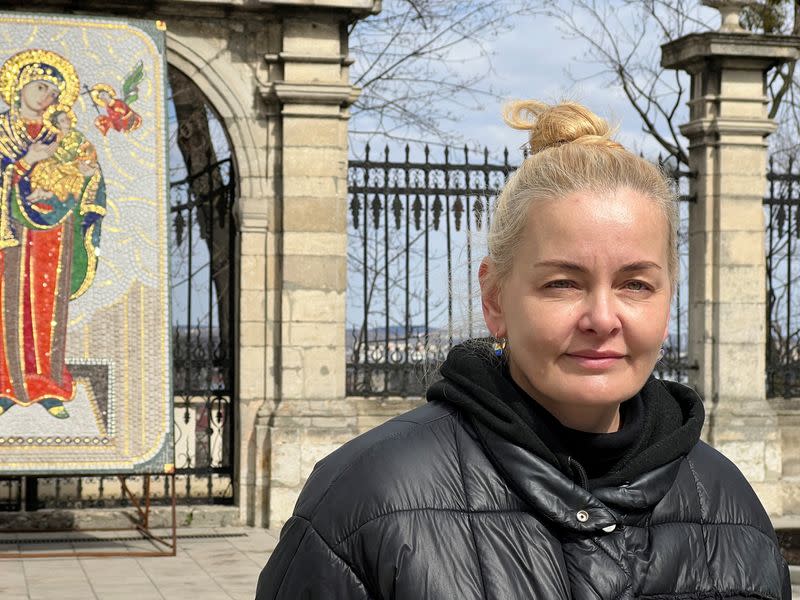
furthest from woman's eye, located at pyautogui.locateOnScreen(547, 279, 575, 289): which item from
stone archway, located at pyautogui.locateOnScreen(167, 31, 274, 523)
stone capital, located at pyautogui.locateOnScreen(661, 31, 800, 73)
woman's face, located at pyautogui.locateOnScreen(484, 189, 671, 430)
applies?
stone capital, located at pyautogui.locateOnScreen(661, 31, 800, 73)

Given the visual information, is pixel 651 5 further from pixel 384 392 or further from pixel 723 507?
pixel 723 507

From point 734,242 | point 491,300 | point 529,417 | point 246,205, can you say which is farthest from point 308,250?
point 529,417

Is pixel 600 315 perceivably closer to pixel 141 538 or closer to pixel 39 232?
pixel 39 232

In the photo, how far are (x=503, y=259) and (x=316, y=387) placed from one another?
8639 mm

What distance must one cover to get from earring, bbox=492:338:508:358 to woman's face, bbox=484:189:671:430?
0.55 ft

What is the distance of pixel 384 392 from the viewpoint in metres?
11.3

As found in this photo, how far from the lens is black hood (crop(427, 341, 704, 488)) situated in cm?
198

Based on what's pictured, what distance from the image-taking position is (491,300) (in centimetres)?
215

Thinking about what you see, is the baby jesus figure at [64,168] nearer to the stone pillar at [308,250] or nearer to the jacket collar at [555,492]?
the stone pillar at [308,250]

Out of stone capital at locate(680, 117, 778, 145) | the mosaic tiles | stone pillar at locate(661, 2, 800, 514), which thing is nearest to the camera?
the mosaic tiles

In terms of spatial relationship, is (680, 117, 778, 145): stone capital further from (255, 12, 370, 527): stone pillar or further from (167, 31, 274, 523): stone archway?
(167, 31, 274, 523): stone archway

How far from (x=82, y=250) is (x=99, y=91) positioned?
1.10 metres

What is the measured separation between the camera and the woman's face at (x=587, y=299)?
6.50ft

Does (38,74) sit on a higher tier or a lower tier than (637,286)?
higher
